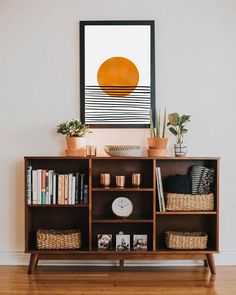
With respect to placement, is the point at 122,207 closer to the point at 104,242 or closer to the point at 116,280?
the point at 104,242

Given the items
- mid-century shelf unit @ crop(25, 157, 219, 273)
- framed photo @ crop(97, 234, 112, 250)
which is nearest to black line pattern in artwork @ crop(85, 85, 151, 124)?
mid-century shelf unit @ crop(25, 157, 219, 273)

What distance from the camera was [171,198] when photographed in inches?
132

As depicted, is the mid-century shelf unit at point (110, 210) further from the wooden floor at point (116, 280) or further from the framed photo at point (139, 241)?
the wooden floor at point (116, 280)

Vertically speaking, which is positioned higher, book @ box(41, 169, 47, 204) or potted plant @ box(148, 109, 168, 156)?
potted plant @ box(148, 109, 168, 156)

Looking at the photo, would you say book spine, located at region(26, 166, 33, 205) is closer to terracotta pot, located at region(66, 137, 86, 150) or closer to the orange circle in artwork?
terracotta pot, located at region(66, 137, 86, 150)

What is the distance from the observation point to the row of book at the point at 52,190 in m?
3.36

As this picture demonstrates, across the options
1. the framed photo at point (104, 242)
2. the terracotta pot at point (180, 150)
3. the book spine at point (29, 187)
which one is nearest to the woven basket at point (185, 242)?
the framed photo at point (104, 242)

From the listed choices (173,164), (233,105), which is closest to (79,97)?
(173,164)

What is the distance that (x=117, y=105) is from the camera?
3617mm

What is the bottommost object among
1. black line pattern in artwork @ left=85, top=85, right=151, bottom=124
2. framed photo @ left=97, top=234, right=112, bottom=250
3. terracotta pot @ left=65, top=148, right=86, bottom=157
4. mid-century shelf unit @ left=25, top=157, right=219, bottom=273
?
framed photo @ left=97, top=234, right=112, bottom=250

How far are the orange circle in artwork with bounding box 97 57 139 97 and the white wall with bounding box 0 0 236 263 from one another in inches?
7.7

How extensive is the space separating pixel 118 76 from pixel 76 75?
336 millimetres

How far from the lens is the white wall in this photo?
11.8 ft

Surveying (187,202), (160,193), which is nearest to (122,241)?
(160,193)
